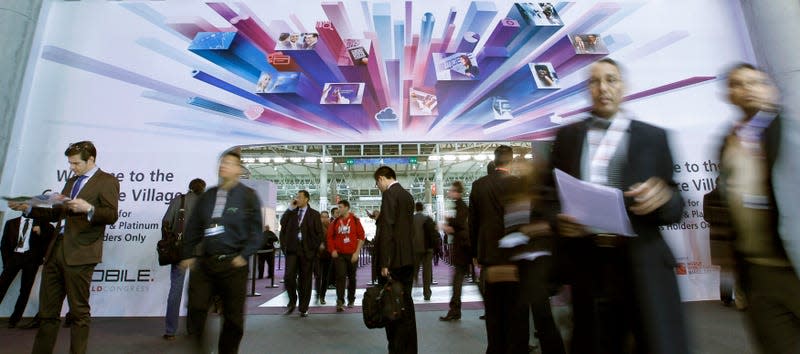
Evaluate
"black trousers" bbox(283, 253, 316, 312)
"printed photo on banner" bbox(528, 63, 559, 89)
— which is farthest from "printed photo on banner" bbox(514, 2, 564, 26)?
"black trousers" bbox(283, 253, 316, 312)

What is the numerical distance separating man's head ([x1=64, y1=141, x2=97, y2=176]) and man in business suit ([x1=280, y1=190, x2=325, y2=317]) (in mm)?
2508

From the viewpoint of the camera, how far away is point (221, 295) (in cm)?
256

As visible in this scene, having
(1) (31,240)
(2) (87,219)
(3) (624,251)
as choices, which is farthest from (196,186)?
(3) (624,251)

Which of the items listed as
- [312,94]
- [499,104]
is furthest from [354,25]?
[499,104]

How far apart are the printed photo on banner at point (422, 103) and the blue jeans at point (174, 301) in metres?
3.20

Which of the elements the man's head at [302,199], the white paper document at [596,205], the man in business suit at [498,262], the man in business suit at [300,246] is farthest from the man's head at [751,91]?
the man's head at [302,199]

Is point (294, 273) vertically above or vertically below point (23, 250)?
below

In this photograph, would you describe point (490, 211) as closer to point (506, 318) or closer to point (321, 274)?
point (506, 318)

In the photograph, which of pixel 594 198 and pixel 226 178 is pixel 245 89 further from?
pixel 594 198

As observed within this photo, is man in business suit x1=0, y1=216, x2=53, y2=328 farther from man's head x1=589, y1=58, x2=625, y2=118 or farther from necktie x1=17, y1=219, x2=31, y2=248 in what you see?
man's head x1=589, y1=58, x2=625, y2=118

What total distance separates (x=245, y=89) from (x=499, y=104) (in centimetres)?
334

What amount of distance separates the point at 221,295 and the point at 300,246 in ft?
7.93

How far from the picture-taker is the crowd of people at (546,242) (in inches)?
42.1

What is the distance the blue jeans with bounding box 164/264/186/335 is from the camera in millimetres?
3754
